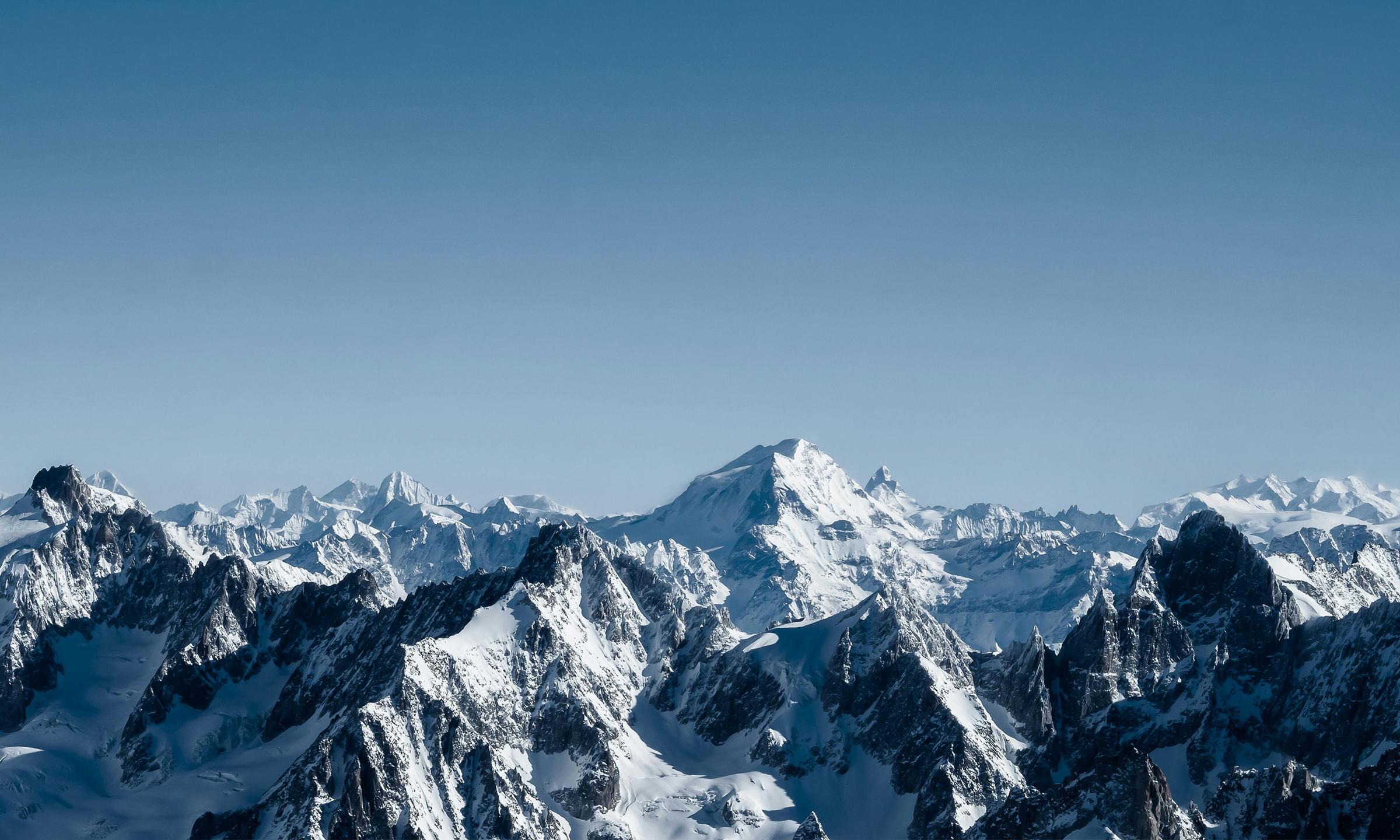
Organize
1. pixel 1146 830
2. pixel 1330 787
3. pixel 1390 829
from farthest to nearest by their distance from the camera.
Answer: pixel 1146 830
pixel 1330 787
pixel 1390 829

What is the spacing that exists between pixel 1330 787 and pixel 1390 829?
466 inches

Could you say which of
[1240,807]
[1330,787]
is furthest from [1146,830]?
[1330,787]

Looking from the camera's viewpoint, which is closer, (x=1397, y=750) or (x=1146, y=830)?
(x=1397, y=750)

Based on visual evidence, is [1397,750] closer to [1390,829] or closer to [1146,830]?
[1390,829]

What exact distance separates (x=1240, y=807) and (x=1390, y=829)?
23.6 meters

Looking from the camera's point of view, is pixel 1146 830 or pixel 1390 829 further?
pixel 1146 830

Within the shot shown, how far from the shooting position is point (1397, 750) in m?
178

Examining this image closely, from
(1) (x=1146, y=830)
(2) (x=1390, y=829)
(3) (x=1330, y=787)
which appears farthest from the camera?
(1) (x=1146, y=830)

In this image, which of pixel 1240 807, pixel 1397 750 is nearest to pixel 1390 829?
pixel 1397 750

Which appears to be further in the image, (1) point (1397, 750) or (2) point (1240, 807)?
(2) point (1240, 807)

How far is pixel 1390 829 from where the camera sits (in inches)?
6693

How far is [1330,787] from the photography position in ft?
595

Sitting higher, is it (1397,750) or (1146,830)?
(1397,750)

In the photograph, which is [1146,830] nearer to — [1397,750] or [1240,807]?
[1240,807]
